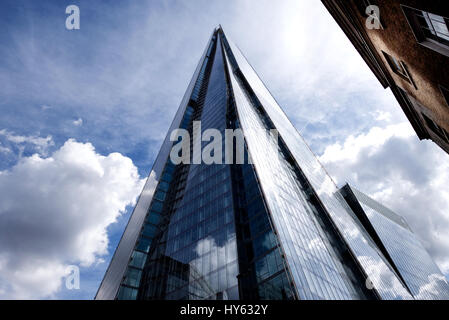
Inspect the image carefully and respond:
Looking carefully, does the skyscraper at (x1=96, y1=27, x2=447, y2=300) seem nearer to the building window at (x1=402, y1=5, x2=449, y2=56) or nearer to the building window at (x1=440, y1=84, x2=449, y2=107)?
the building window at (x1=440, y1=84, x2=449, y2=107)

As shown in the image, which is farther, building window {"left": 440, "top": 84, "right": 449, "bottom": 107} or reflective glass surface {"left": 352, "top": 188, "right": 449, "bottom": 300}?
reflective glass surface {"left": 352, "top": 188, "right": 449, "bottom": 300}

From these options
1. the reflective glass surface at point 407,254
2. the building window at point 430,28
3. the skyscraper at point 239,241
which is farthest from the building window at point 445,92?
the reflective glass surface at point 407,254

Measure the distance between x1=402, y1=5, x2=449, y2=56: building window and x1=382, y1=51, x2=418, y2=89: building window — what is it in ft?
13.5

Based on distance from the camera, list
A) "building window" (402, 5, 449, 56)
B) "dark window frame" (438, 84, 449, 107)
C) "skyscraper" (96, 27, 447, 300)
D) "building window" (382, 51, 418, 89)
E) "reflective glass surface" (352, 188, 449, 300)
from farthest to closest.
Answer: "reflective glass surface" (352, 188, 449, 300) < "skyscraper" (96, 27, 447, 300) < "building window" (382, 51, 418, 89) < "dark window frame" (438, 84, 449, 107) < "building window" (402, 5, 449, 56)

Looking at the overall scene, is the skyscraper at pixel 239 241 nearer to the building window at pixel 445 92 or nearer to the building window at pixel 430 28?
the building window at pixel 445 92

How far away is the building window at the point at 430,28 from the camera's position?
9.12 meters

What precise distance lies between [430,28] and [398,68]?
22.5 feet

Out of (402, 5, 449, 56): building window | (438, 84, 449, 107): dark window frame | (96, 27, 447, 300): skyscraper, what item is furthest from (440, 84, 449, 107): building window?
(96, 27, 447, 300): skyscraper

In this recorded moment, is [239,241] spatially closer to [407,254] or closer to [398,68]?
[398,68]

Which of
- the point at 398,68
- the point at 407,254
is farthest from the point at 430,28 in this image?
the point at 407,254

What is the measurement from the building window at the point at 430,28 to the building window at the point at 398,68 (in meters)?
4.11

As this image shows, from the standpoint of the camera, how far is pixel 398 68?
1595cm

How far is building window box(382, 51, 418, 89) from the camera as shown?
47.9 feet
